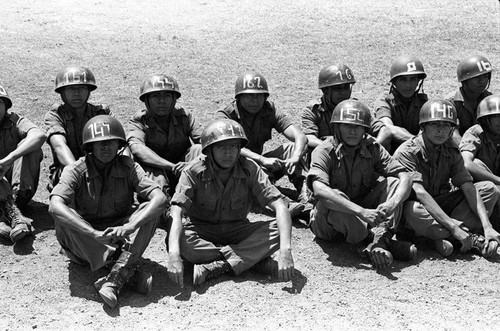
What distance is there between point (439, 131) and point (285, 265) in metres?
2.54

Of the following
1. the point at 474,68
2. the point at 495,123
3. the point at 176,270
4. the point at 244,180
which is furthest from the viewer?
the point at 474,68

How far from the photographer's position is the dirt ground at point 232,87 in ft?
22.4

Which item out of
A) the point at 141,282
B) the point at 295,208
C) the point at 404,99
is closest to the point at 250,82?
the point at 295,208

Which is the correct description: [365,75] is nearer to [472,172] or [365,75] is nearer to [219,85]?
[219,85]

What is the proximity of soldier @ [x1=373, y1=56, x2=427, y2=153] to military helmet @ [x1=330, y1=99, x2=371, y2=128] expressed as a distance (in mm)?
1902

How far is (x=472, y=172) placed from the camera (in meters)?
8.61

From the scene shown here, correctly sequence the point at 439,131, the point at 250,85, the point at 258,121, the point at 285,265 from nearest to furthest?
the point at 285,265, the point at 439,131, the point at 250,85, the point at 258,121

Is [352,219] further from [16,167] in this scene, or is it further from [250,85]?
[16,167]

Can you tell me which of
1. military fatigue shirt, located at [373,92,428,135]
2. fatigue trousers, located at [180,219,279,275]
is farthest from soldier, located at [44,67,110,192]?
military fatigue shirt, located at [373,92,428,135]

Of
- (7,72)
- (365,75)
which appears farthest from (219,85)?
(7,72)

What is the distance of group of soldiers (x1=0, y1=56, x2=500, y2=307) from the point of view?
729 cm

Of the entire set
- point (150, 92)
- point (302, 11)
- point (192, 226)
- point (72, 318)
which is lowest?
point (72, 318)

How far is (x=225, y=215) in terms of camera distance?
782 centimetres

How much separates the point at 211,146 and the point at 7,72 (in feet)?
23.0
